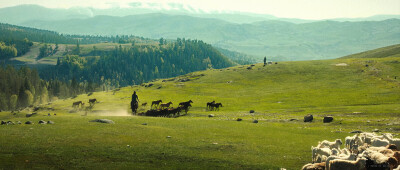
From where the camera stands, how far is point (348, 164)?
2019 centimetres

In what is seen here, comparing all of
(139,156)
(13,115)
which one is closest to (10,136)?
(139,156)

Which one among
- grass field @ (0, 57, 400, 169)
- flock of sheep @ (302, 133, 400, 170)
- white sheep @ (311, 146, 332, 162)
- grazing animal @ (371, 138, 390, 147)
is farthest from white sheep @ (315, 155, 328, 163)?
grazing animal @ (371, 138, 390, 147)

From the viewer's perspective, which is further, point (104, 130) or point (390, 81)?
point (390, 81)

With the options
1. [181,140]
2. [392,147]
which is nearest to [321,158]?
[392,147]

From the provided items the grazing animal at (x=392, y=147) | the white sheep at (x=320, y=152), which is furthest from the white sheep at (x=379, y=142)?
the white sheep at (x=320, y=152)

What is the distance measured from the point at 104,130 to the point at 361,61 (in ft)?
433

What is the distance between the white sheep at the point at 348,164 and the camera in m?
20.0

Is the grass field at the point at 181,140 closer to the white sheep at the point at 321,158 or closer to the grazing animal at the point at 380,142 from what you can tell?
the white sheep at the point at 321,158

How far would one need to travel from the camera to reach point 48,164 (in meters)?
23.6

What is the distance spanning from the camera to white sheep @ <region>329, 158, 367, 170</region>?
20031mm

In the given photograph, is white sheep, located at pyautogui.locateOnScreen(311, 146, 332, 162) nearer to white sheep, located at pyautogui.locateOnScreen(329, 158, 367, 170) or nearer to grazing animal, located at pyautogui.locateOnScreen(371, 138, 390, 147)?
white sheep, located at pyautogui.locateOnScreen(329, 158, 367, 170)

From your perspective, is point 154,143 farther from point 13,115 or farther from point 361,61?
point 361,61

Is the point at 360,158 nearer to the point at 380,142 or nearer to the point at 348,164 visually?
the point at 348,164

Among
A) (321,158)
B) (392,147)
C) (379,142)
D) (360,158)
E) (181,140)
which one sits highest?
(360,158)
